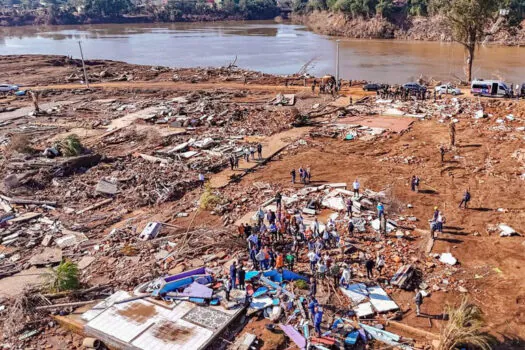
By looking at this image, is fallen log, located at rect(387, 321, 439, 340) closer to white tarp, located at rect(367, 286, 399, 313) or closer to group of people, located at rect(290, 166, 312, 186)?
white tarp, located at rect(367, 286, 399, 313)

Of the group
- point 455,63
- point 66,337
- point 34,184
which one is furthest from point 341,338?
point 455,63

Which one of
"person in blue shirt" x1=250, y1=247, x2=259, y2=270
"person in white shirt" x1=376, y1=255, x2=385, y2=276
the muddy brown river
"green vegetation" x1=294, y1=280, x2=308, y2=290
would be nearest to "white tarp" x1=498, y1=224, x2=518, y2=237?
"person in white shirt" x1=376, y1=255, x2=385, y2=276

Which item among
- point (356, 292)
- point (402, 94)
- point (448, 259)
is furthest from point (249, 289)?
point (402, 94)

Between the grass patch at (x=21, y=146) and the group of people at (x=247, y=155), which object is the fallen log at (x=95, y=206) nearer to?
the group of people at (x=247, y=155)

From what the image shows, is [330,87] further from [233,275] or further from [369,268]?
[233,275]

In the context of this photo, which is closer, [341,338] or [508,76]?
[341,338]

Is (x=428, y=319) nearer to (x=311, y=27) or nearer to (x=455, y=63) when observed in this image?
(x=455, y=63)
